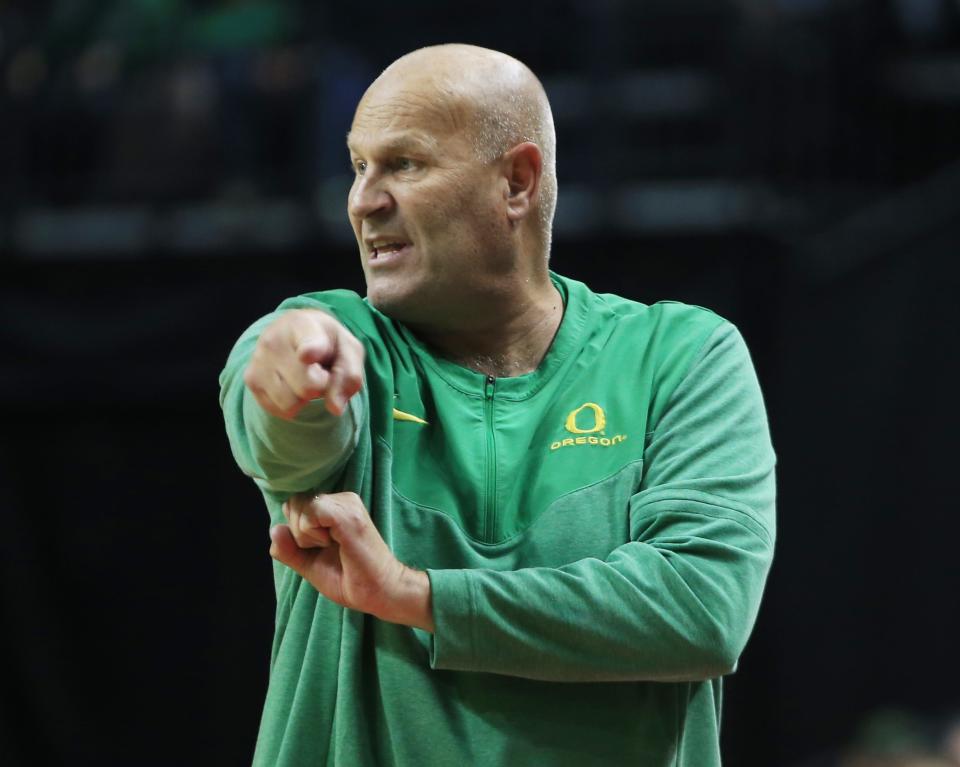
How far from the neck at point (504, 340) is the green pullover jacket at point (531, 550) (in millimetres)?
30

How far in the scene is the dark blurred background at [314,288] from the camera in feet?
15.4

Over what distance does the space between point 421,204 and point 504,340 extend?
0.24 meters

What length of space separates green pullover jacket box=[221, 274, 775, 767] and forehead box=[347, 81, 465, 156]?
217 mm

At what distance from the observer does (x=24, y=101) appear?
4949mm

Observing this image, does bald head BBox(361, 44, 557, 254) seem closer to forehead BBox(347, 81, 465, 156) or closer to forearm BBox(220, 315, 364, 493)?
forehead BBox(347, 81, 465, 156)

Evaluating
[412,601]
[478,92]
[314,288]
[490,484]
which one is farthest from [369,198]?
[314,288]

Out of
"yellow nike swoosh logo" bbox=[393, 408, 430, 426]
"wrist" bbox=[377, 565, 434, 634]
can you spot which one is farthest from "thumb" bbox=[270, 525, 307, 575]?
"yellow nike swoosh logo" bbox=[393, 408, 430, 426]

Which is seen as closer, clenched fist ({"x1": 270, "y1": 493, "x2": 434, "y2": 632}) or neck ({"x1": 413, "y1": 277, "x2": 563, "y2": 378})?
clenched fist ({"x1": 270, "y1": 493, "x2": 434, "y2": 632})

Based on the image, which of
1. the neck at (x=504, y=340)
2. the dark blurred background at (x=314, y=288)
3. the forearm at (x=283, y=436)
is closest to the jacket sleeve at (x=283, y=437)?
the forearm at (x=283, y=436)

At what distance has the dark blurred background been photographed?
4.68m

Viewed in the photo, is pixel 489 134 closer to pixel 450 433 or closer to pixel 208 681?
pixel 450 433

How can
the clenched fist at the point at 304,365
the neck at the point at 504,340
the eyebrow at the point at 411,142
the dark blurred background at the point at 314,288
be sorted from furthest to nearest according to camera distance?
1. the dark blurred background at the point at 314,288
2. the neck at the point at 504,340
3. the eyebrow at the point at 411,142
4. the clenched fist at the point at 304,365

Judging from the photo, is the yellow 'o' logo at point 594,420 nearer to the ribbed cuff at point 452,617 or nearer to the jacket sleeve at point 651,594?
the jacket sleeve at point 651,594

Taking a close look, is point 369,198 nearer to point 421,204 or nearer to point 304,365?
point 421,204
